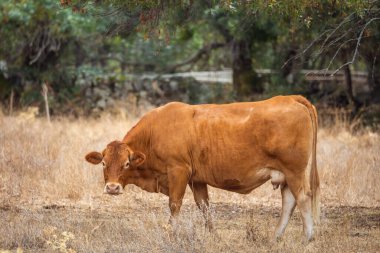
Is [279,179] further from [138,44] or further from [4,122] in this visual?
[138,44]

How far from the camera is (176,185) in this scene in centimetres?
902

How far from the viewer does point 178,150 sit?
356 inches

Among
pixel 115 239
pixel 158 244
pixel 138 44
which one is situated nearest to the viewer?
pixel 158 244

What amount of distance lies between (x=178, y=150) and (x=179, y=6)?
184 centimetres

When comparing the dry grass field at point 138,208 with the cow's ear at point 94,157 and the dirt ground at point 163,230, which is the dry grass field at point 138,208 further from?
the cow's ear at point 94,157

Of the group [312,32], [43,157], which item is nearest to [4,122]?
[43,157]

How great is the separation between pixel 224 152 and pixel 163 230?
1.15 metres

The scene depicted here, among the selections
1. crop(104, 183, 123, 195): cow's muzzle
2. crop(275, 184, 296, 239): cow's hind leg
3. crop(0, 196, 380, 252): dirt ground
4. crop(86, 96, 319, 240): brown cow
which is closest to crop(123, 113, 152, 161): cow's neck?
crop(86, 96, 319, 240): brown cow

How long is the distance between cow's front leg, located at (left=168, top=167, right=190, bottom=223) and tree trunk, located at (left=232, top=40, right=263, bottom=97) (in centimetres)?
1237

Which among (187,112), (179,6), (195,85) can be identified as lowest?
(195,85)

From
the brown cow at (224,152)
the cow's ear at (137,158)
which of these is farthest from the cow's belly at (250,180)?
the cow's ear at (137,158)

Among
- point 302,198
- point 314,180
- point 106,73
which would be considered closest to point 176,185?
point 302,198

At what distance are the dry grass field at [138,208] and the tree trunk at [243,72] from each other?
549 cm

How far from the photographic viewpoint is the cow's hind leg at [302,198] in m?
8.70
